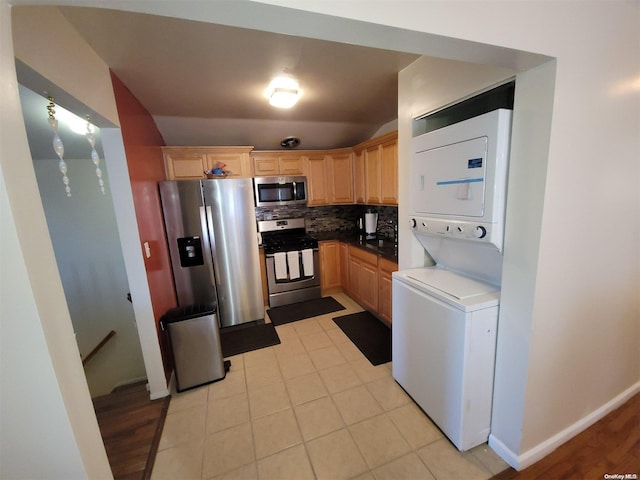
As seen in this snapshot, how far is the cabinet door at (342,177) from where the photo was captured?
3754 millimetres

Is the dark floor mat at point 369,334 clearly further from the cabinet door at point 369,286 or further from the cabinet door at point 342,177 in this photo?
the cabinet door at point 342,177

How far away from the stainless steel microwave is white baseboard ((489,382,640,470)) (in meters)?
3.08

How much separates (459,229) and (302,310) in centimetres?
243

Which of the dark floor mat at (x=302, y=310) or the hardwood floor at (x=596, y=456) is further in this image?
the dark floor mat at (x=302, y=310)

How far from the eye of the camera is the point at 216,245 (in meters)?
2.93

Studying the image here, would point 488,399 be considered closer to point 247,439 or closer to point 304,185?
point 247,439

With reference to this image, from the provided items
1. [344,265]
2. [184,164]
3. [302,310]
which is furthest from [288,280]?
[184,164]

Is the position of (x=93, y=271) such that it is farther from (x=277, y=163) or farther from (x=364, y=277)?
(x=364, y=277)

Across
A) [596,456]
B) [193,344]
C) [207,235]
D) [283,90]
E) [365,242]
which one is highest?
[283,90]

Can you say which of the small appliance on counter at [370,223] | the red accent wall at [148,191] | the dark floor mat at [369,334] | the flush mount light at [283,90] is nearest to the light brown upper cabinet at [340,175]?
the small appliance on counter at [370,223]

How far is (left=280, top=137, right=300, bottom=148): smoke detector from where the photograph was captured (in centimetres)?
353

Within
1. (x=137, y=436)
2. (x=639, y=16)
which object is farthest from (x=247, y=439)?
(x=639, y=16)

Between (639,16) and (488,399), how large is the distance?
7.16ft

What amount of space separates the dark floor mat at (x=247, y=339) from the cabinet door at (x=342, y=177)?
2.02 m
